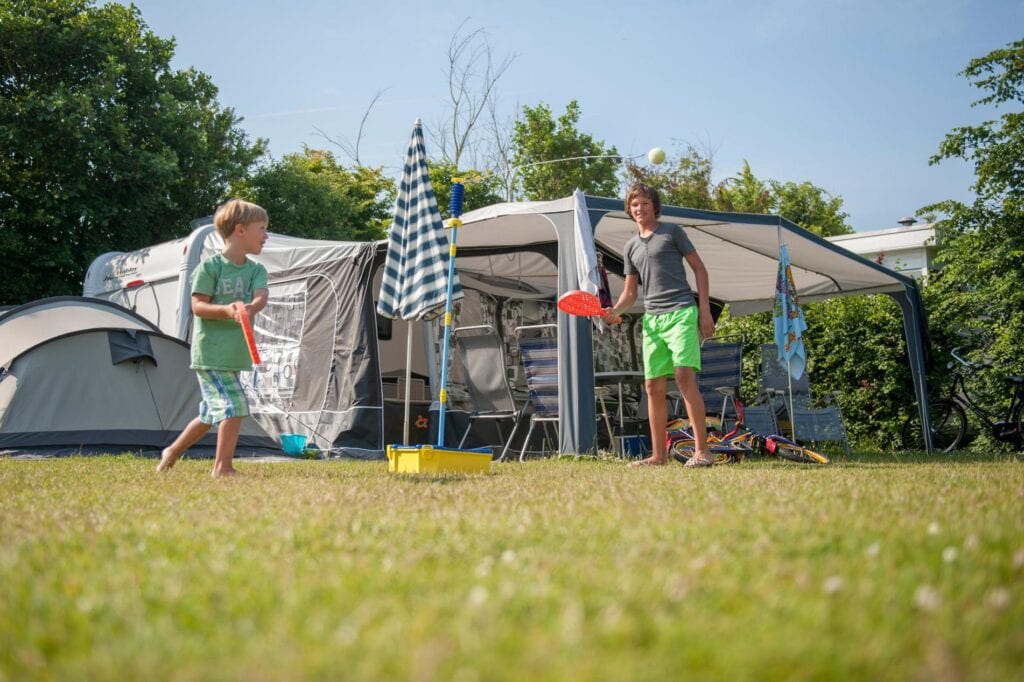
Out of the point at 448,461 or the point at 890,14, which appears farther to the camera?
the point at 890,14

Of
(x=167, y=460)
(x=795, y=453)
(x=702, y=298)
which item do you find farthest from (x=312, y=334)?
(x=795, y=453)

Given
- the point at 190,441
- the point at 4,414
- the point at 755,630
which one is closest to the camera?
the point at 755,630

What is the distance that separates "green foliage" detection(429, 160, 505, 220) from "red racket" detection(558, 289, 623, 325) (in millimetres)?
17823

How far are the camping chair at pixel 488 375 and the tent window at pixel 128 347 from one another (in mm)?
2771

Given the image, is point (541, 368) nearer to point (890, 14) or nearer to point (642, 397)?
point (642, 397)

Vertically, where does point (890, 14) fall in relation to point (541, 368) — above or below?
above

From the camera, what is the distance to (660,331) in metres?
5.87

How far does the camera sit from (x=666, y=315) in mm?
5832

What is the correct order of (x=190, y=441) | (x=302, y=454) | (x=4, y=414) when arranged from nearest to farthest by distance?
(x=190, y=441), (x=4, y=414), (x=302, y=454)

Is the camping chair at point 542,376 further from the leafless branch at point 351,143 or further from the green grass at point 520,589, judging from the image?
the leafless branch at point 351,143

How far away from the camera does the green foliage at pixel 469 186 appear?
24.9 meters

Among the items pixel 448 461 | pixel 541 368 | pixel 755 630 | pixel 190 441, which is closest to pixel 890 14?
pixel 541 368

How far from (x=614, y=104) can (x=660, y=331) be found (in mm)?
22307

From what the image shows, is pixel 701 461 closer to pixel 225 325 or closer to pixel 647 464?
pixel 647 464
